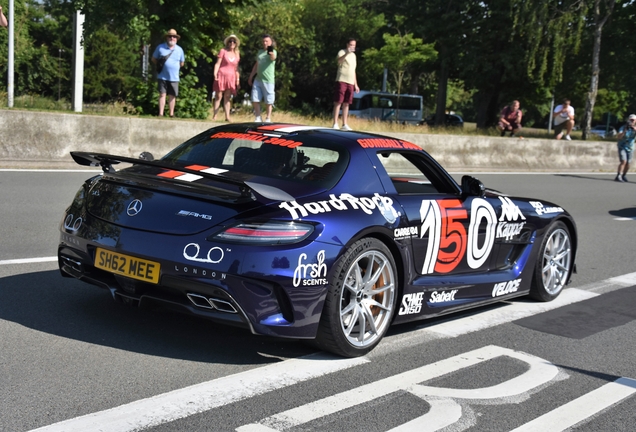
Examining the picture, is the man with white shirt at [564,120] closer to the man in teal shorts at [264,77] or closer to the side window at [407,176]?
the man in teal shorts at [264,77]

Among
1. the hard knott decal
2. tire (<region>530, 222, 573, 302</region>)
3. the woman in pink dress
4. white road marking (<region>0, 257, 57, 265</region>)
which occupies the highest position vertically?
the woman in pink dress

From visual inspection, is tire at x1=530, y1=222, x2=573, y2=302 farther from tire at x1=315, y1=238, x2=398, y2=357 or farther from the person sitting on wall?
the person sitting on wall

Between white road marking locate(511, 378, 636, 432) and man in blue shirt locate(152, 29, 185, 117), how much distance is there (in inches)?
505

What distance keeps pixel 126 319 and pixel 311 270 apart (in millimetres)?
1449

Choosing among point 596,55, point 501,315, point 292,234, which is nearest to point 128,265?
point 292,234

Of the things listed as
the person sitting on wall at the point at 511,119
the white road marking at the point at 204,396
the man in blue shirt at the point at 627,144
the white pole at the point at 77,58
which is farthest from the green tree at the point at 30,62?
the white road marking at the point at 204,396

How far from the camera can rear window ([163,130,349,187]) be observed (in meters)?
5.09

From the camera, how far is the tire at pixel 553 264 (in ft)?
22.0

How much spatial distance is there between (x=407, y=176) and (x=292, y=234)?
2055 millimetres

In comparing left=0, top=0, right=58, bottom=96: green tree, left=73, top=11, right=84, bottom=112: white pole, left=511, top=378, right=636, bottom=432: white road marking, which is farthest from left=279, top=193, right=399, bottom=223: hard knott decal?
left=0, top=0, right=58, bottom=96: green tree

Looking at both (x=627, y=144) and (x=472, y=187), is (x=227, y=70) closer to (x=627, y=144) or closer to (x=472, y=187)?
(x=627, y=144)

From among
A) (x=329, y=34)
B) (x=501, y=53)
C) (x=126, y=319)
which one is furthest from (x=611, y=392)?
(x=329, y=34)

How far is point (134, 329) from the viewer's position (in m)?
4.98

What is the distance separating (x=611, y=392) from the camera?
4.54 meters
